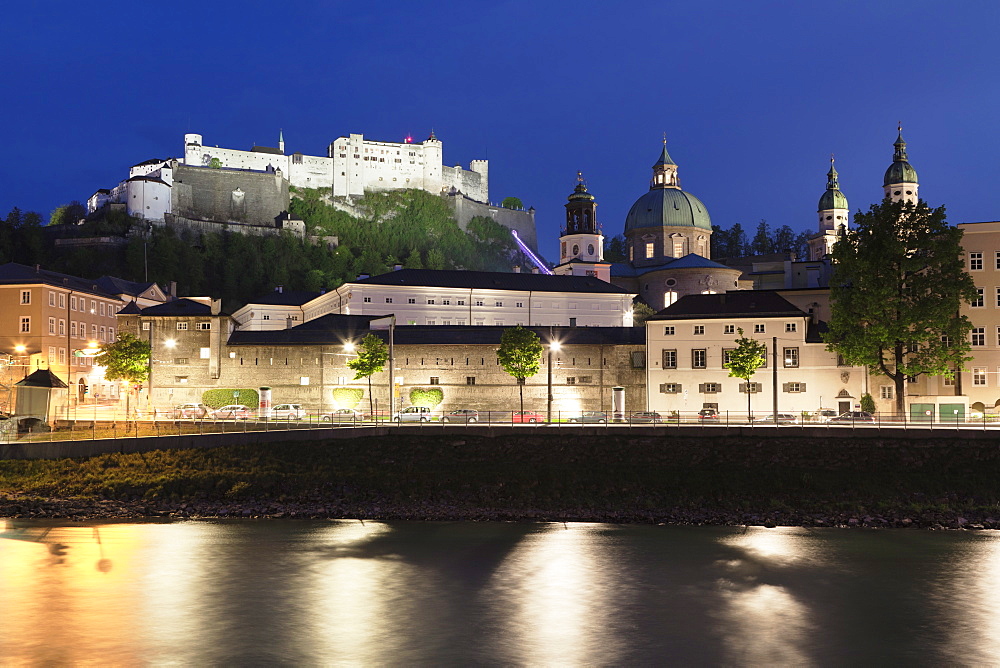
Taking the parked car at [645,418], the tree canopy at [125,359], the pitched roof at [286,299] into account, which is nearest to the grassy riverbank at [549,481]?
the parked car at [645,418]

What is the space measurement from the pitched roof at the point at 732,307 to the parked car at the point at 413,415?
52.6ft

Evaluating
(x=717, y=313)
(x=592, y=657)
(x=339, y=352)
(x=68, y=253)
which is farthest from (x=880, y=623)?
(x=68, y=253)

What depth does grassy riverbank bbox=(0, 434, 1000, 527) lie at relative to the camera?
121 ft

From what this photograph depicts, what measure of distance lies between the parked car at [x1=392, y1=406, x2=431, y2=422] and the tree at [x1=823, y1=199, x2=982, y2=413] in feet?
71.7

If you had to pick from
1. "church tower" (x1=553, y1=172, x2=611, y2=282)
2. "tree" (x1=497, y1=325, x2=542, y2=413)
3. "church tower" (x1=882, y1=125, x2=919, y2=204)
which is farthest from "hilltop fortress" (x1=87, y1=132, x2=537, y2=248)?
"tree" (x1=497, y1=325, x2=542, y2=413)

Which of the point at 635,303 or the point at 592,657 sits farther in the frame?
the point at 635,303

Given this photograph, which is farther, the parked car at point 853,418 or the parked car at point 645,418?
the parked car at point 645,418

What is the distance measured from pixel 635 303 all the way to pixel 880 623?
87.9 metres

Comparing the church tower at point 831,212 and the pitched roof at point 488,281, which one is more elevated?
the church tower at point 831,212

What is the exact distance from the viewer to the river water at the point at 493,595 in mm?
20938

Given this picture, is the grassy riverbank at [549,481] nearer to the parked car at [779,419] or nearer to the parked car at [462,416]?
the parked car at [779,419]

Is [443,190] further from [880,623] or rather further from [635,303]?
[880,623]

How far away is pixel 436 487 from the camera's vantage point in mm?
40219

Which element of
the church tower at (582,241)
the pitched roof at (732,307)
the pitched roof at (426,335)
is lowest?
the pitched roof at (426,335)
